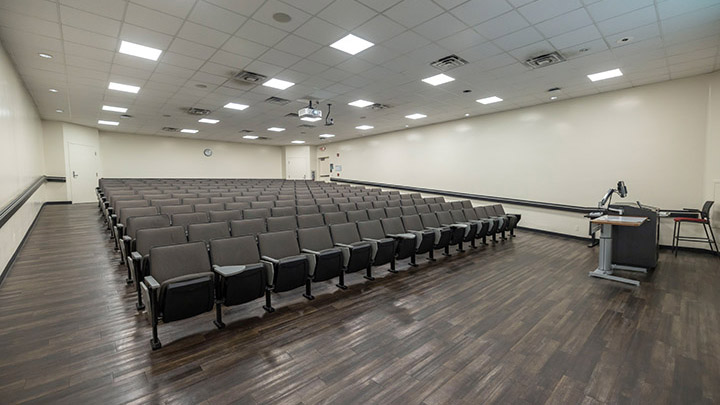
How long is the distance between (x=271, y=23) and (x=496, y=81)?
4801 mm

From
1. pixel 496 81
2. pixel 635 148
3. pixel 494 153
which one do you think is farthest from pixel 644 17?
pixel 494 153

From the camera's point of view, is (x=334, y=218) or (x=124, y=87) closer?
(x=334, y=218)

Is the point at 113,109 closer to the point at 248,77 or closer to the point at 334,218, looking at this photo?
the point at 248,77

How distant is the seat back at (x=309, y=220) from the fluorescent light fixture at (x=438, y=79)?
149 inches

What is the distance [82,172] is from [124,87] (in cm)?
750

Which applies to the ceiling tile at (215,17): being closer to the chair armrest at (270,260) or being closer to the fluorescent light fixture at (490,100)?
the chair armrest at (270,260)

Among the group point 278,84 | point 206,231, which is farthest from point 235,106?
point 206,231

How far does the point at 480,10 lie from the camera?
12.5 feet

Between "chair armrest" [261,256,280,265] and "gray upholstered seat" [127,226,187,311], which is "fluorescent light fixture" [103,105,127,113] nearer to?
"gray upholstered seat" [127,226,187,311]

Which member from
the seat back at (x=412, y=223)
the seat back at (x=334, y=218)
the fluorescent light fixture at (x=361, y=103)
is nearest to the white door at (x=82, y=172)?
the fluorescent light fixture at (x=361, y=103)

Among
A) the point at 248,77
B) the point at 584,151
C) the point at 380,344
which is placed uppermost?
the point at 248,77

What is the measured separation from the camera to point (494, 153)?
9.39 m

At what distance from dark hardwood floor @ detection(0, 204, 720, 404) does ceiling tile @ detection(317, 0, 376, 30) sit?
3.64 metres

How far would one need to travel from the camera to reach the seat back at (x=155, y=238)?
3.57m
